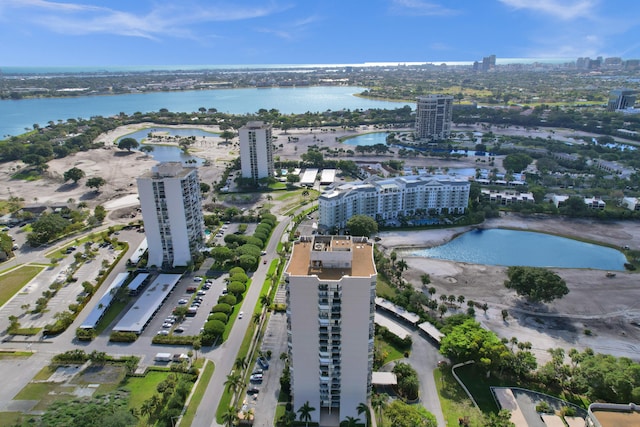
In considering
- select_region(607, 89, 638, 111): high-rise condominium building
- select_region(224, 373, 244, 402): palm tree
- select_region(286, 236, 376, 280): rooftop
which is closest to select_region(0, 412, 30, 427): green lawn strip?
select_region(224, 373, 244, 402): palm tree

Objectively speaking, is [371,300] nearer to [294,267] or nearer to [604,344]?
[294,267]

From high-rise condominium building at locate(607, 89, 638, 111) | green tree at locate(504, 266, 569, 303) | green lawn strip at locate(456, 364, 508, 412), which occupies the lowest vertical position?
green lawn strip at locate(456, 364, 508, 412)

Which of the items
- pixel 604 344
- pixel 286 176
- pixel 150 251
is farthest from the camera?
pixel 286 176

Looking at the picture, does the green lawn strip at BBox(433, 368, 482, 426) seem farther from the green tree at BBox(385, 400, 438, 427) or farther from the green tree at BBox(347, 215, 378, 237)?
the green tree at BBox(347, 215, 378, 237)

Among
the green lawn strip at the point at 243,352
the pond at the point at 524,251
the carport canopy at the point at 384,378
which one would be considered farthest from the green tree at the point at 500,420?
the pond at the point at 524,251

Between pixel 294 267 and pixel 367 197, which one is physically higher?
pixel 294 267

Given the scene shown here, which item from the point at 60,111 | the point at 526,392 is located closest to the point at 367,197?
the point at 526,392

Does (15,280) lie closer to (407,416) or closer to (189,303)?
(189,303)
